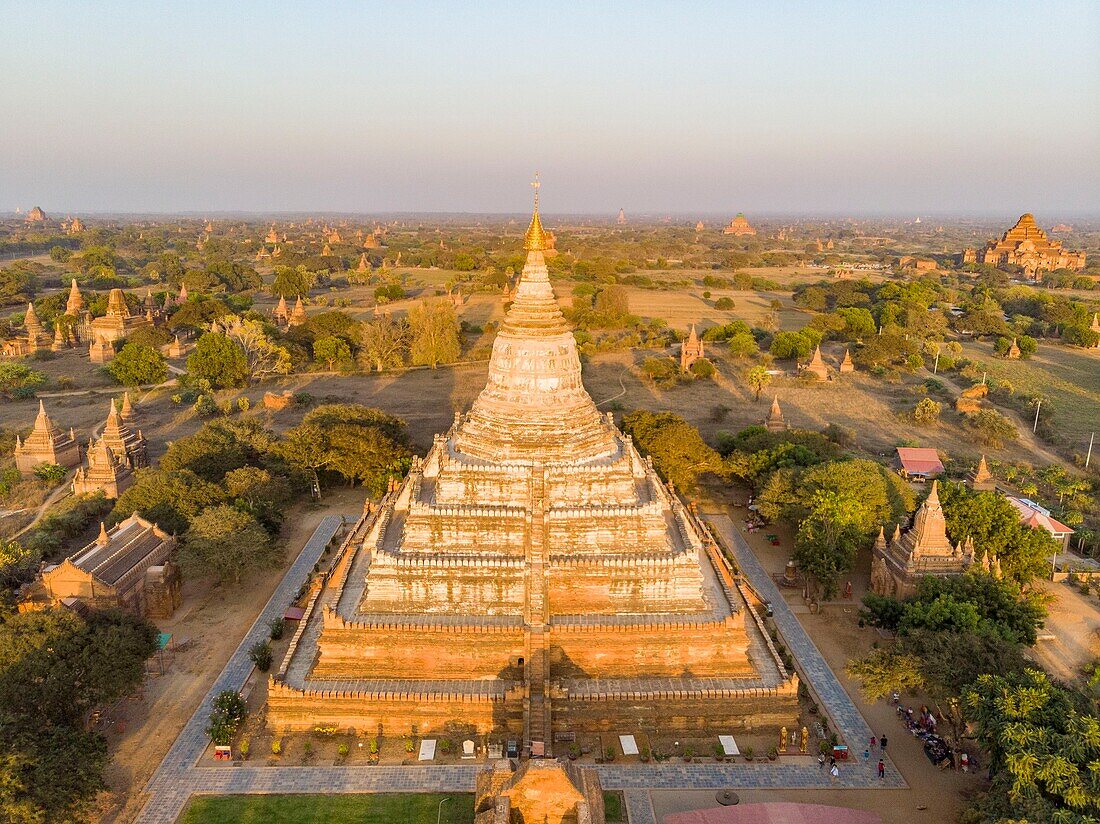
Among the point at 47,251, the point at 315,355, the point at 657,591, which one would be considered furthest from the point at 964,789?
the point at 47,251

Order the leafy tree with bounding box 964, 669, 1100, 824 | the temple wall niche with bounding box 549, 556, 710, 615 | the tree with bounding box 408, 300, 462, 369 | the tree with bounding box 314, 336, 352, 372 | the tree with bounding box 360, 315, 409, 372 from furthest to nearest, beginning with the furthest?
the tree with bounding box 408, 300, 462, 369, the tree with bounding box 314, 336, 352, 372, the tree with bounding box 360, 315, 409, 372, the temple wall niche with bounding box 549, 556, 710, 615, the leafy tree with bounding box 964, 669, 1100, 824

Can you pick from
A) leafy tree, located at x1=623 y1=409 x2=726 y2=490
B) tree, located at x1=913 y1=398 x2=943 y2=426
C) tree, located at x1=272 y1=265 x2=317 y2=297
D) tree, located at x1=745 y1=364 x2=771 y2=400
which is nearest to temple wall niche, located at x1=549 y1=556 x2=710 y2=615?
leafy tree, located at x1=623 y1=409 x2=726 y2=490

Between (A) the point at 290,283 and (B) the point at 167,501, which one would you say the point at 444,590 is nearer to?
(B) the point at 167,501

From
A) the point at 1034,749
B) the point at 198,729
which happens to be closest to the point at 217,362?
the point at 198,729

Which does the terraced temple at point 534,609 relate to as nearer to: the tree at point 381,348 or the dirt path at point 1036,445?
the dirt path at point 1036,445

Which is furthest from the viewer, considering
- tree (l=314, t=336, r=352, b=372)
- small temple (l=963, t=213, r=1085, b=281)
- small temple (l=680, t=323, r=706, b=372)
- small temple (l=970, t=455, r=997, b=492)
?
small temple (l=963, t=213, r=1085, b=281)

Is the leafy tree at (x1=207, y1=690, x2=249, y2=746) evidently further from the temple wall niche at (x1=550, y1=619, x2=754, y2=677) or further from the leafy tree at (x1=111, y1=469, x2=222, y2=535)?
the leafy tree at (x1=111, y1=469, x2=222, y2=535)
